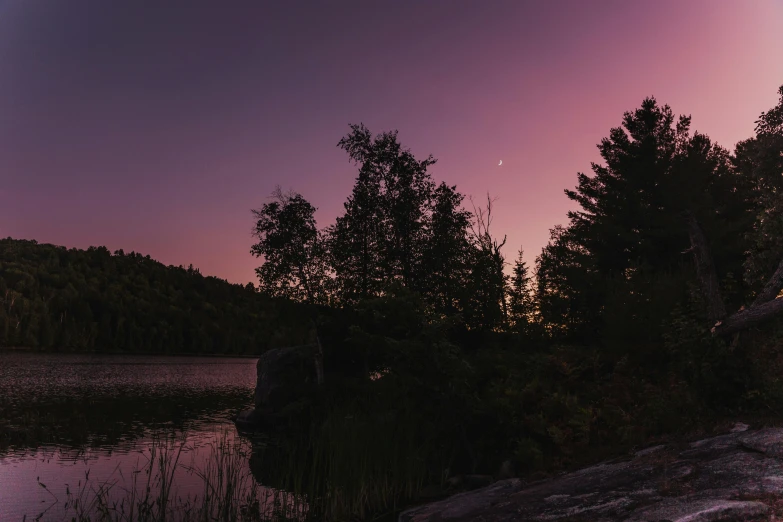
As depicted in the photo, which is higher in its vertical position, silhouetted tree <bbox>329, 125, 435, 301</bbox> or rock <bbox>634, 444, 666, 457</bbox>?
silhouetted tree <bbox>329, 125, 435, 301</bbox>

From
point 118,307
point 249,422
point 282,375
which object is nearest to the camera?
point 249,422

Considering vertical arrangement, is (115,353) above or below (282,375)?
below

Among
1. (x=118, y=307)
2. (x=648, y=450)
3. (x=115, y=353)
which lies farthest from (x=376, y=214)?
(x=118, y=307)

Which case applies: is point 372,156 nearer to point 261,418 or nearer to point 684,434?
point 261,418

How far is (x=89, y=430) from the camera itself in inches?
1019

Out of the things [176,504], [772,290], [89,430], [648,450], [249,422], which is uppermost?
[772,290]

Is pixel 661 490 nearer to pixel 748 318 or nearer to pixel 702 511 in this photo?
pixel 702 511

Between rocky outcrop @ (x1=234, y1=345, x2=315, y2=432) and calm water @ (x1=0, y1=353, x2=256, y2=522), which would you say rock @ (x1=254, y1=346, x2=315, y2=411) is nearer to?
rocky outcrop @ (x1=234, y1=345, x2=315, y2=432)

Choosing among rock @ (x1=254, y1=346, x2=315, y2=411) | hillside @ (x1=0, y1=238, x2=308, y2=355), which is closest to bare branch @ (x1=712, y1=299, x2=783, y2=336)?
rock @ (x1=254, y1=346, x2=315, y2=411)

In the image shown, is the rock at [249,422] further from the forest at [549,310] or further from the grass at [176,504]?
the grass at [176,504]

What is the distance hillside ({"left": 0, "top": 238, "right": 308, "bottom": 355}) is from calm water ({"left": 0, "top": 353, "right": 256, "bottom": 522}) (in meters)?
52.2

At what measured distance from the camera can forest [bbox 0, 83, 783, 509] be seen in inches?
469

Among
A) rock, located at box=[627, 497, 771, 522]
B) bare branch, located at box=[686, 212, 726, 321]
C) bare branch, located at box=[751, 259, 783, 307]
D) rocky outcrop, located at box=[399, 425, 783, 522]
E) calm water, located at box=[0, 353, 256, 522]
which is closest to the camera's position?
rock, located at box=[627, 497, 771, 522]

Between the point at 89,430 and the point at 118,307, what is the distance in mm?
124229
